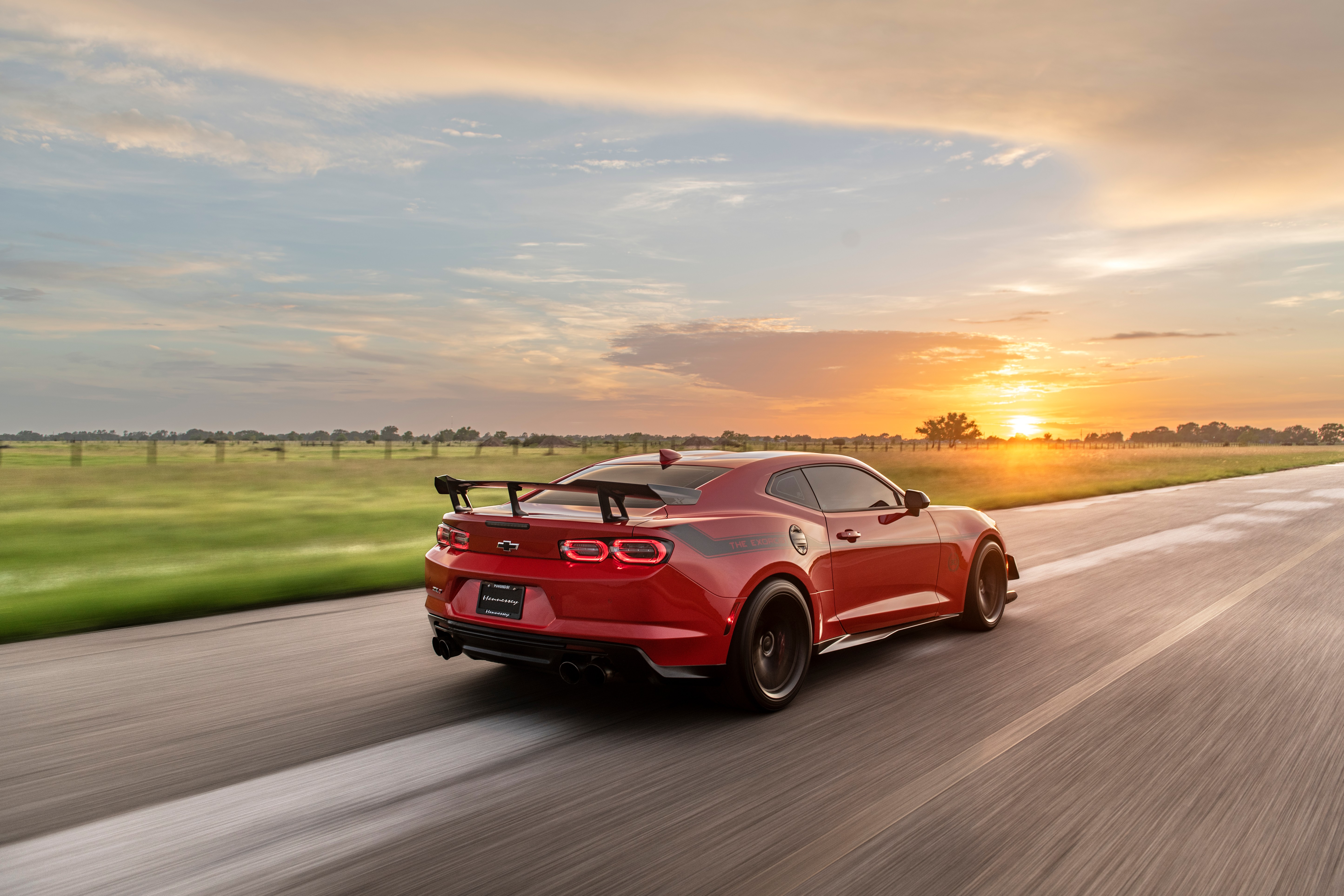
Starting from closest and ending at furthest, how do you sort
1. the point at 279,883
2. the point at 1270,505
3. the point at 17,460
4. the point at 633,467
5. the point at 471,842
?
the point at 279,883 < the point at 471,842 < the point at 633,467 < the point at 1270,505 < the point at 17,460

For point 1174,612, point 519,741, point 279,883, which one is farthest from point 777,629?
point 1174,612

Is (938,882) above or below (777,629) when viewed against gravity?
below

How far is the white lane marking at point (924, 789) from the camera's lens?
303 centimetres

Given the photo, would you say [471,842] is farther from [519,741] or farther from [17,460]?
[17,460]

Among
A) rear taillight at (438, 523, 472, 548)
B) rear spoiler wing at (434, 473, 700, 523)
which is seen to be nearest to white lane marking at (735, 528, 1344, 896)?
rear spoiler wing at (434, 473, 700, 523)

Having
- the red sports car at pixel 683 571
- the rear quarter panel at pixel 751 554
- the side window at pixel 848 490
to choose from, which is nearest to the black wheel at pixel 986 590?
the red sports car at pixel 683 571

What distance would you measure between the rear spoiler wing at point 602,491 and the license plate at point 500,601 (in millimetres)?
403

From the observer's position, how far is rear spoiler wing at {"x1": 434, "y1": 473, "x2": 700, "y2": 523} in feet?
15.0

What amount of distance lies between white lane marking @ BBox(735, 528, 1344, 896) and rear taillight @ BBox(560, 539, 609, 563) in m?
1.72

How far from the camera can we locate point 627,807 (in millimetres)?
3555

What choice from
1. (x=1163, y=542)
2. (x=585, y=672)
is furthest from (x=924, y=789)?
(x=1163, y=542)

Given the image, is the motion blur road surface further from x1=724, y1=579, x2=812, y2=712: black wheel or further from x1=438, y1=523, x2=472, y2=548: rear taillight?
x1=438, y1=523, x2=472, y2=548: rear taillight

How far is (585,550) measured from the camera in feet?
14.8

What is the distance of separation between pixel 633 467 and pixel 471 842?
3029mm
